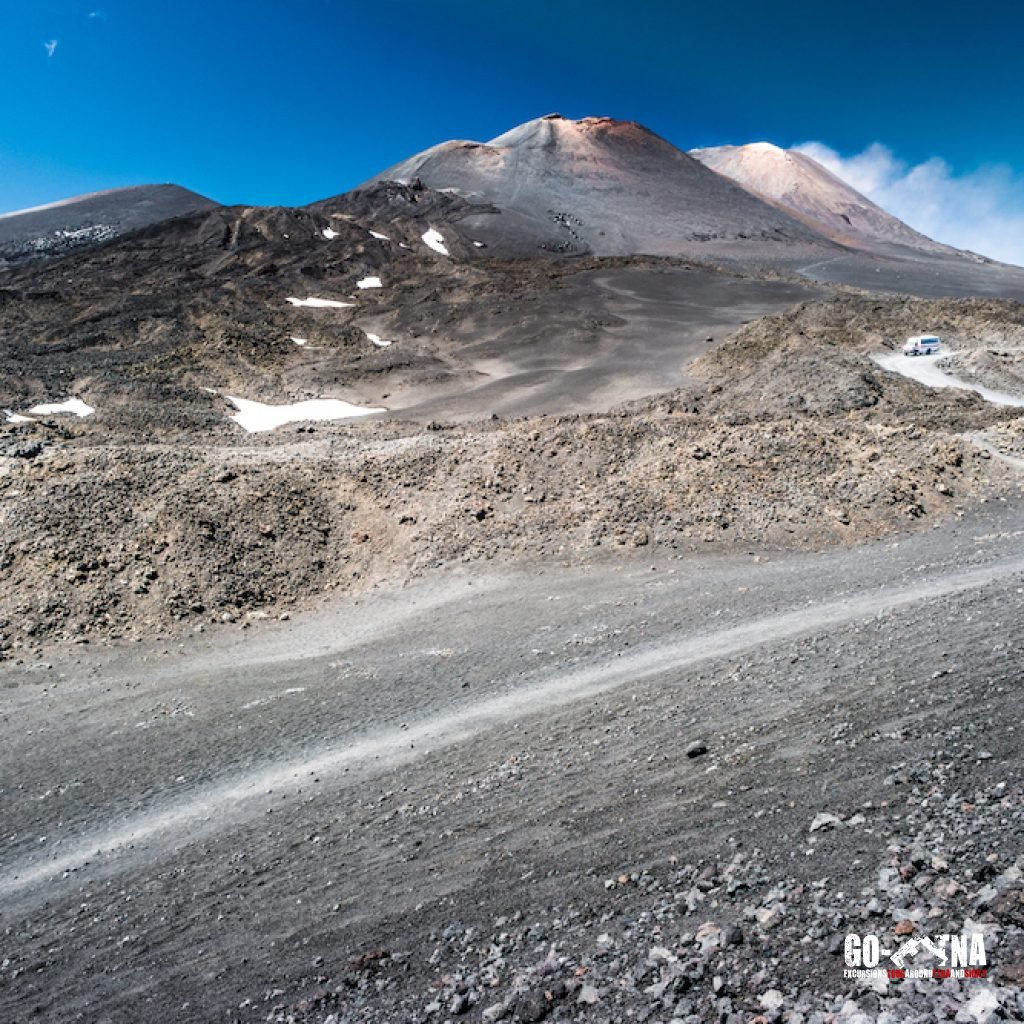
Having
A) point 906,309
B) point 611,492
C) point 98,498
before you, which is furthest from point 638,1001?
point 906,309

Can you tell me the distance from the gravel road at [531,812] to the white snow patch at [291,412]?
23.2m

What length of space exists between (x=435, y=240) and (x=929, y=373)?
200 feet

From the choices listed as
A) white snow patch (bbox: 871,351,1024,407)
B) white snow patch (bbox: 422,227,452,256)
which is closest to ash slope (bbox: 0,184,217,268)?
white snow patch (bbox: 422,227,452,256)

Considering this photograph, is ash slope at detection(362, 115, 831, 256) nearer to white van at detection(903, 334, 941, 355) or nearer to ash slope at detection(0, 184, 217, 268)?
ash slope at detection(0, 184, 217, 268)

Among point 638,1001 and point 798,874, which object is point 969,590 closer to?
point 798,874

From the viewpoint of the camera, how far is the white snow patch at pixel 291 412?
36.0 m

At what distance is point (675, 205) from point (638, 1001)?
4779 inches

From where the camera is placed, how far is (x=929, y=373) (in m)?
37.3

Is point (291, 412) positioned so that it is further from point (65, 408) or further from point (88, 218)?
point (88, 218)

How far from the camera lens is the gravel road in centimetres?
598

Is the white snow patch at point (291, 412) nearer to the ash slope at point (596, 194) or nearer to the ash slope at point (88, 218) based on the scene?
the ash slope at point (596, 194)

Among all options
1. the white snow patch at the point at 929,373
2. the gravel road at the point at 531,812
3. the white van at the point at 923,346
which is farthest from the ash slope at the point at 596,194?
the gravel road at the point at 531,812

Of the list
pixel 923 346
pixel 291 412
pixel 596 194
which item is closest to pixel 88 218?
pixel 596 194

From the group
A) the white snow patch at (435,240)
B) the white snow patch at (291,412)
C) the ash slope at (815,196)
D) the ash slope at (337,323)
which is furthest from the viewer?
the ash slope at (815,196)
